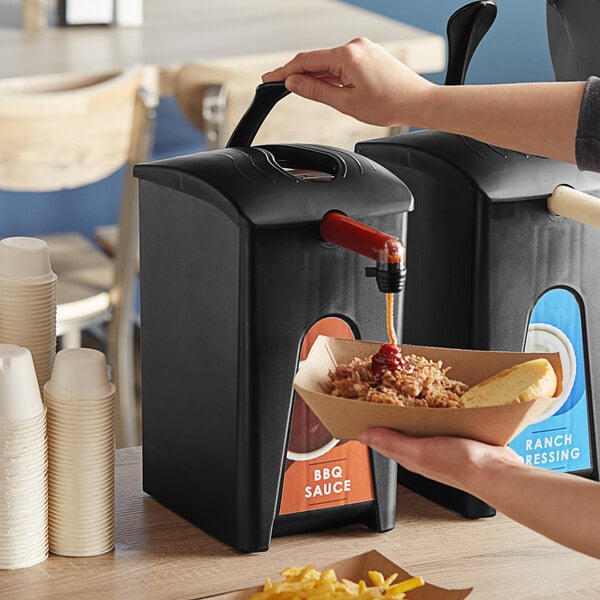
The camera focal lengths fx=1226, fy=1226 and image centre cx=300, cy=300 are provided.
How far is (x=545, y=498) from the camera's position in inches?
37.8

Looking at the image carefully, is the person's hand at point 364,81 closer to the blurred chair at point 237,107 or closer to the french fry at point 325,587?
the french fry at point 325,587

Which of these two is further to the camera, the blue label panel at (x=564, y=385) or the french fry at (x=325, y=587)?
the blue label panel at (x=564, y=385)

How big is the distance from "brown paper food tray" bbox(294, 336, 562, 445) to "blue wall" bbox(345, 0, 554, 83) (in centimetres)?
314

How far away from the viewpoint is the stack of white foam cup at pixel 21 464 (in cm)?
103

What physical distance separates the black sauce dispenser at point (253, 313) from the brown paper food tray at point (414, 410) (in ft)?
0.16

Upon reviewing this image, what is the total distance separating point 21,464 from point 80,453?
2.2 inches

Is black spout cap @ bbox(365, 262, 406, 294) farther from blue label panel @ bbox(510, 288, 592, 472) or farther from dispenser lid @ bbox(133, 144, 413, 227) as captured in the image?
blue label panel @ bbox(510, 288, 592, 472)

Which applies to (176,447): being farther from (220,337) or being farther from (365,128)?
(365,128)

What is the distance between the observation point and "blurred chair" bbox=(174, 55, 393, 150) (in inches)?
102

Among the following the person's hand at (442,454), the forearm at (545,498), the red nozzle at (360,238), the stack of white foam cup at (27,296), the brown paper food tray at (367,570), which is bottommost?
the brown paper food tray at (367,570)

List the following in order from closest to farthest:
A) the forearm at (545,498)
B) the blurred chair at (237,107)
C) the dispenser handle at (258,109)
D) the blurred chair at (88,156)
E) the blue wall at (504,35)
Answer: the forearm at (545,498)
the dispenser handle at (258,109)
the blurred chair at (88,156)
the blurred chair at (237,107)
the blue wall at (504,35)

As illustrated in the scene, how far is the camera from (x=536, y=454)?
1.25 metres

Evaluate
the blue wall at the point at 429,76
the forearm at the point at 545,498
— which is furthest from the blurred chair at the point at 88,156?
the forearm at the point at 545,498

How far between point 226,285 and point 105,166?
143cm
